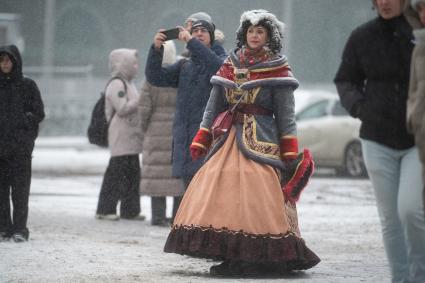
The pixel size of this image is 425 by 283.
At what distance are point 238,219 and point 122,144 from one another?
5624 mm

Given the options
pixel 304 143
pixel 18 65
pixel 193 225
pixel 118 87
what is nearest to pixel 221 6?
pixel 304 143

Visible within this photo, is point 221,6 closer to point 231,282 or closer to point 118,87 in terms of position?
point 118,87

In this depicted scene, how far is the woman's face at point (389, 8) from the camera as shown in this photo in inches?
287

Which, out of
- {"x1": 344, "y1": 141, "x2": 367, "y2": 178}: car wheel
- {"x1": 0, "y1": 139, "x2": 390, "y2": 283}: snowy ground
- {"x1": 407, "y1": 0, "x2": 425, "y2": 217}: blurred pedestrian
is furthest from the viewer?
{"x1": 344, "y1": 141, "x2": 367, "y2": 178}: car wheel

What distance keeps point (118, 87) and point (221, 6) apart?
26455 millimetres

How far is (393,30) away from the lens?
7.40 meters

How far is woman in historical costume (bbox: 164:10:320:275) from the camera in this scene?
870 cm

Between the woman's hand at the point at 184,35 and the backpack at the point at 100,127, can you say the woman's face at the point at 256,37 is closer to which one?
the woman's hand at the point at 184,35

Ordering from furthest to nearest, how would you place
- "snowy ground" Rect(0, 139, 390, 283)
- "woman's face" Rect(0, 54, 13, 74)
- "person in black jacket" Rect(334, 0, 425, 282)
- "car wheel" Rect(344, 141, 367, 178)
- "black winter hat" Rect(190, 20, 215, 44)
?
"car wheel" Rect(344, 141, 367, 178), "woman's face" Rect(0, 54, 13, 74), "black winter hat" Rect(190, 20, 215, 44), "snowy ground" Rect(0, 139, 390, 283), "person in black jacket" Rect(334, 0, 425, 282)

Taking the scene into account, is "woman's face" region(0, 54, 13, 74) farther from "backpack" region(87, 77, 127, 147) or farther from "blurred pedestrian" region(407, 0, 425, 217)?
"blurred pedestrian" region(407, 0, 425, 217)

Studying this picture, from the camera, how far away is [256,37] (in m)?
9.05

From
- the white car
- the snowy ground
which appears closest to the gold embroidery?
the snowy ground

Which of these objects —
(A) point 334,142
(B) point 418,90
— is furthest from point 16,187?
(A) point 334,142

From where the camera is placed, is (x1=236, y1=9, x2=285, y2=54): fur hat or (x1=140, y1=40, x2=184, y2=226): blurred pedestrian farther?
(x1=140, y1=40, x2=184, y2=226): blurred pedestrian
